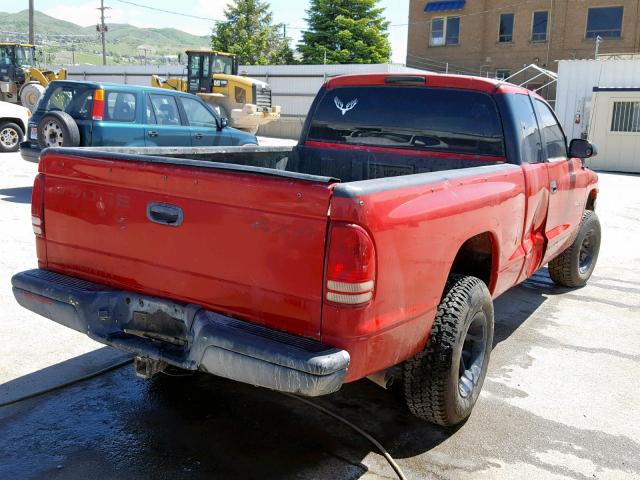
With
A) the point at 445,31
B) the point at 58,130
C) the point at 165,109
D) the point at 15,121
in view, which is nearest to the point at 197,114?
the point at 165,109

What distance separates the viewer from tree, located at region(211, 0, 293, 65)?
56469mm

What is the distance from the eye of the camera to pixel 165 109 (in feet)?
37.9

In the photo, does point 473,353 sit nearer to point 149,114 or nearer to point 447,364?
point 447,364

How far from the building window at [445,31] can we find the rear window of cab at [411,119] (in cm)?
4203

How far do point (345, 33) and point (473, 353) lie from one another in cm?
4482

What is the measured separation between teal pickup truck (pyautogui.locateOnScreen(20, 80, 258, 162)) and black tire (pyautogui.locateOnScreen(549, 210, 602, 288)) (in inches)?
284

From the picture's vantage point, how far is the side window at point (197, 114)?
12.0 m

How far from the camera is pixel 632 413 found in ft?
13.1

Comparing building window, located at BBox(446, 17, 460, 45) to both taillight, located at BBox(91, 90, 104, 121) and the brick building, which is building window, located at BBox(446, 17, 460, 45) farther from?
taillight, located at BBox(91, 90, 104, 121)

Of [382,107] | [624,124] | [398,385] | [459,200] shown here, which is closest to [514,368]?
[398,385]

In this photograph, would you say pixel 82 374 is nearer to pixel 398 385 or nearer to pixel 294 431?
pixel 294 431

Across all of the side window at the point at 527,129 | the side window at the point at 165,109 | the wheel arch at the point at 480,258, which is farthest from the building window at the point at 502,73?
the wheel arch at the point at 480,258

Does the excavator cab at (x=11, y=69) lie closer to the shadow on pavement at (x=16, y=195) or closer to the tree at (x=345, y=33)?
the shadow on pavement at (x=16, y=195)

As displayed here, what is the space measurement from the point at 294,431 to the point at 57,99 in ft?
30.8
